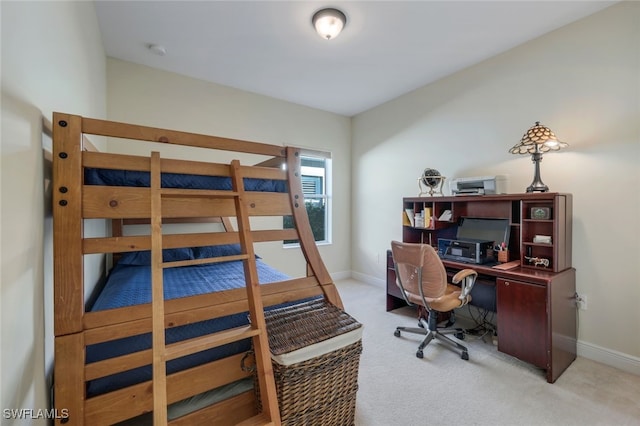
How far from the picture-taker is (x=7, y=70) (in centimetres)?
87

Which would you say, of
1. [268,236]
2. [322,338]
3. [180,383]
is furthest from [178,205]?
[322,338]

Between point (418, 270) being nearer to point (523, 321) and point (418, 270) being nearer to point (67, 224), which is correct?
point (523, 321)

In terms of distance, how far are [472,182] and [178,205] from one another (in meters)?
2.80

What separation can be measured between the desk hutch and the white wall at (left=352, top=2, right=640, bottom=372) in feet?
0.55

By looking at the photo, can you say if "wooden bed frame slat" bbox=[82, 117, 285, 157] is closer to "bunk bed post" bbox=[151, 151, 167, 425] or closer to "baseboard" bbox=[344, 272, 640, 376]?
"bunk bed post" bbox=[151, 151, 167, 425]

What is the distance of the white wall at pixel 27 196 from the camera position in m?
0.85

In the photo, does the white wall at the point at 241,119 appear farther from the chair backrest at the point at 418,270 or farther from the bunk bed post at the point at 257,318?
the bunk bed post at the point at 257,318

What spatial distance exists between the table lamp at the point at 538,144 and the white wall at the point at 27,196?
3261 mm

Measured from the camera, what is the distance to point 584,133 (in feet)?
7.72

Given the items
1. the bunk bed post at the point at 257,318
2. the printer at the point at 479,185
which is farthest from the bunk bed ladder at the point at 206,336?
the printer at the point at 479,185

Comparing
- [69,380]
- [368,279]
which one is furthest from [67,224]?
[368,279]

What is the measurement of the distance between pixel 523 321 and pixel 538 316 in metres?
0.12

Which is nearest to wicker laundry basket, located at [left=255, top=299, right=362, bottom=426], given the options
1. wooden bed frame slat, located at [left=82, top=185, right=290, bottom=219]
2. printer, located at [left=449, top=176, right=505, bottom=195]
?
wooden bed frame slat, located at [left=82, top=185, right=290, bottom=219]

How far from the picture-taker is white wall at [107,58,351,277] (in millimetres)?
3096
